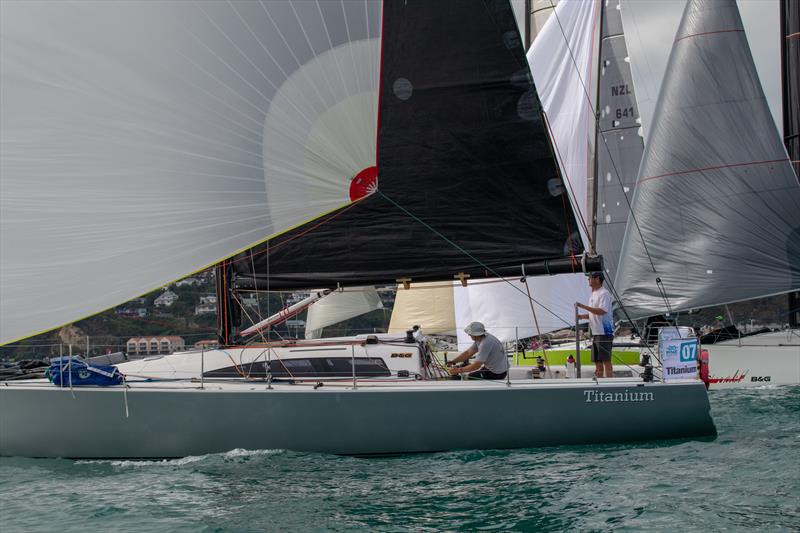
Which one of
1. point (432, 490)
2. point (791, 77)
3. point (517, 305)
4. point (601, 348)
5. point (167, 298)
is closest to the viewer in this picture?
point (432, 490)

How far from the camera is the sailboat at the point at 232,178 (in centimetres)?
757

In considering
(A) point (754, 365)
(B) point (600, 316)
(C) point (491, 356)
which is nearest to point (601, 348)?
(B) point (600, 316)

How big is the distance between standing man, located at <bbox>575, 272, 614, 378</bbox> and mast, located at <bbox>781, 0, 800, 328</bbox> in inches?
433

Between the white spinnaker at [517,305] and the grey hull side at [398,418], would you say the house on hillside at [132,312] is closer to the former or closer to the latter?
the grey hull side at [398,418]

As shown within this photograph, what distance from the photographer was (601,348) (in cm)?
868

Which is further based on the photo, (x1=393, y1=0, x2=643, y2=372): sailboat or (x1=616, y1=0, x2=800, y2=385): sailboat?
(x1=616, y1=0, x2=800, y2=385): sailboat

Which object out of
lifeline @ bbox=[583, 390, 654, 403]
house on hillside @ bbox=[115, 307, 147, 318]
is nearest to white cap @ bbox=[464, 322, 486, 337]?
lifeline @ bbox=[583, 390, 654, 403]

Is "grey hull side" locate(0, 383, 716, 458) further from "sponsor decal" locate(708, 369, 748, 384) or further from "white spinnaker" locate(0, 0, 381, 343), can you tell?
"sponsor decal" locate(708, 369, 748, 384)

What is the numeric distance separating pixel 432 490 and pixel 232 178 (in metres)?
3.47

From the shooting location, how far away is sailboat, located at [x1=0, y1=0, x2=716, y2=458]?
24.8 feet

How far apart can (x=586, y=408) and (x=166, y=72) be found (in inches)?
196

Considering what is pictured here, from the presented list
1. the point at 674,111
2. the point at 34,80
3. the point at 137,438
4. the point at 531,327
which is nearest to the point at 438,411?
the point at 137,438

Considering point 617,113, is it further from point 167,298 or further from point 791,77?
point 167,298

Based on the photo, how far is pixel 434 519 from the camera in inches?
232
